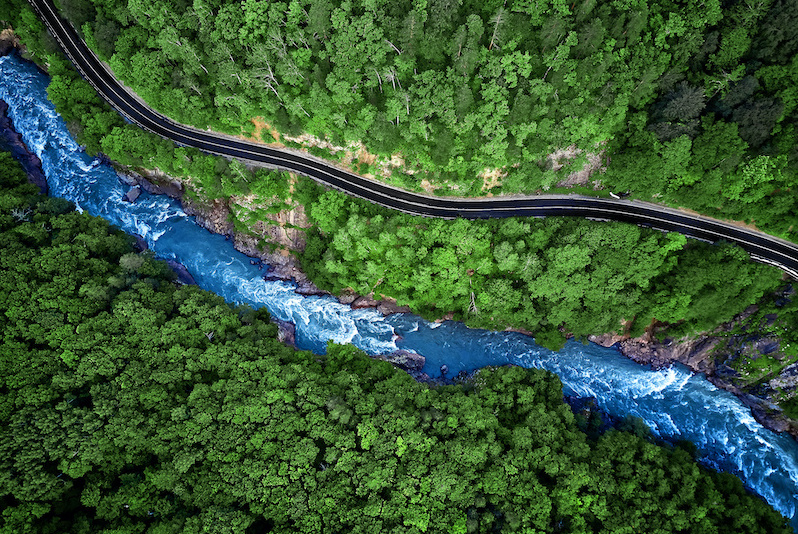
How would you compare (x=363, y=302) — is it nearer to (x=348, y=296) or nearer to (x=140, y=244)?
(x=348, y=296)

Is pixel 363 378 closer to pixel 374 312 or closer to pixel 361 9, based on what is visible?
pixel 374 312

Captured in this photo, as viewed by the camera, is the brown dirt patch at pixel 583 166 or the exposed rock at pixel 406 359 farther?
the exposed rock at pixel 406 359

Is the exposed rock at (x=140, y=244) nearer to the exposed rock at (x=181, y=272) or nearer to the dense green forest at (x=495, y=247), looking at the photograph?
the exposed rock at (x=181, y=272)

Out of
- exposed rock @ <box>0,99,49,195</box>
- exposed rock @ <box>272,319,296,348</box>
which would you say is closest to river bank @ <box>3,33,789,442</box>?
exposed rock @ <box>272,319,296,348</box>

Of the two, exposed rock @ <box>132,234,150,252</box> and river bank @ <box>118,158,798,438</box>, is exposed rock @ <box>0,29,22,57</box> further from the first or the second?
exposed rock @ <box>132,234,150,252</box>

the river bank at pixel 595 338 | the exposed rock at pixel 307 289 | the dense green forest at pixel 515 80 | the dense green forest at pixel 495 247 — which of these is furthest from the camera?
the exposed rock at pixel 307 289

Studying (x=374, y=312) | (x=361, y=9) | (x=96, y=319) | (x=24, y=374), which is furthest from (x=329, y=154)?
(x=24, y=374)

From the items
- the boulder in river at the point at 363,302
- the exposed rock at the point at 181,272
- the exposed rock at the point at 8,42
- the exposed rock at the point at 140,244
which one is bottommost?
the exposed rock at the point at 181,272

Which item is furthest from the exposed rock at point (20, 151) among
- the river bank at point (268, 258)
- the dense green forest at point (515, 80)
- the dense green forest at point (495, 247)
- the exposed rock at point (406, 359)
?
the exposed rock at point (406, 359)
